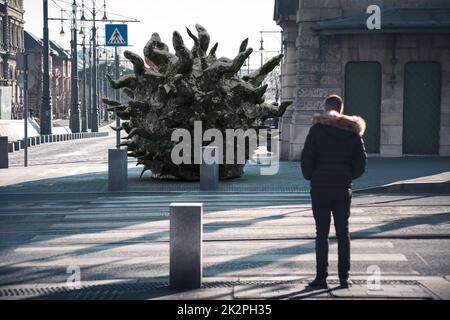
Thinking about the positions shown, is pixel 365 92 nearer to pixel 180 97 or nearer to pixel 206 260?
pixel 180 97

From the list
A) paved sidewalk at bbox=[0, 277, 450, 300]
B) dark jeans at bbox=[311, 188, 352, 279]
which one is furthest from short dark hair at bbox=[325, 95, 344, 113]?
paved sidewalk at bbox=[0, 277, 450, 300]

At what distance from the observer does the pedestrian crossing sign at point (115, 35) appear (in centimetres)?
2331

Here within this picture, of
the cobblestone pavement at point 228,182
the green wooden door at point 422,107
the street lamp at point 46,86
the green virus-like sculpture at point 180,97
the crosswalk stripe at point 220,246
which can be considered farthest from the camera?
the street lamp at point 46,86

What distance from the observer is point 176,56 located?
17.1 m

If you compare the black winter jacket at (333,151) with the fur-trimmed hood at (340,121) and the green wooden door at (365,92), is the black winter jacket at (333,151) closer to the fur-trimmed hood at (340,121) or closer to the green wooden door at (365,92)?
the fur-trimmed hood at (340,121)

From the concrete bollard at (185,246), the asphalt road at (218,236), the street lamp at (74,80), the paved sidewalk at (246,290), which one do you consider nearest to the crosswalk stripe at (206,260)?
the asphalt road at (218,236)

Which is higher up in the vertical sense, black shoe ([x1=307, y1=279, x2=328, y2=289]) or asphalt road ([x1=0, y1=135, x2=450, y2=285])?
black shoe ([x1=307, y1=279, x2=328, y2=289])

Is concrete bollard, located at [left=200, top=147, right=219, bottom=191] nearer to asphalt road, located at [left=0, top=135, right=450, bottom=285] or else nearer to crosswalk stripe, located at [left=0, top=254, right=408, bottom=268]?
asphalt road, located at [left=0, top=135, right=450, bottom=285]

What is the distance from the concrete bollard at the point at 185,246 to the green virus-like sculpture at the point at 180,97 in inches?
366

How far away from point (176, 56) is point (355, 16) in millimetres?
7962

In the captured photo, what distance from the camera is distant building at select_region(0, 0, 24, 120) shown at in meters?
75.9

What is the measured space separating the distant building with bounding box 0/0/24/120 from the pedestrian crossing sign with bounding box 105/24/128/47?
4845cm

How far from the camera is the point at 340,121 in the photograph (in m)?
7.18
